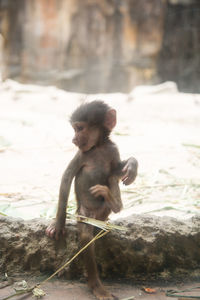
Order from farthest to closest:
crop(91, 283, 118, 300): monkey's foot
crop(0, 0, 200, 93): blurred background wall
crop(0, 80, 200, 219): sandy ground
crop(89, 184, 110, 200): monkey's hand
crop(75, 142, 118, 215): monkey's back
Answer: crop(0, 0, 200, 93): blurred background wall, crop(0, 80, 200, 219): sandy ground, crop(75, 142, 118, 215): monkey's back, crop(89, 184, 110, 200): monkey's hand, crop(91, 283, 118, 300): monkey's foot

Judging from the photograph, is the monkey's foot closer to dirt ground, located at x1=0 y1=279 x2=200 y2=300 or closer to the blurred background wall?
dirt ground, located at x1=0 y1=279 x2=200 y2=300

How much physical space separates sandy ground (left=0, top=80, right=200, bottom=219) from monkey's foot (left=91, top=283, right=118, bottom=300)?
124 cm

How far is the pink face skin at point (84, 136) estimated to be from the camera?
10.1 ft

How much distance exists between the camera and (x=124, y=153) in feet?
19.1

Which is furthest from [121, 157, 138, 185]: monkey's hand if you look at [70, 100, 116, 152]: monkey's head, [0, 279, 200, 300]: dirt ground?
[0, 279, 200, 300]: dirt ground

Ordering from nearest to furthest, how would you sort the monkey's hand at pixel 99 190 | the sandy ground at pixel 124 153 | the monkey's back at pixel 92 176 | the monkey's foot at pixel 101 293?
1. the monkey's foot at pixel 101 293
2. the monkey's hand at pixel 99 190
3. the monkey's back at pixel 92 176
4. the sandy ground at pixel 124 153

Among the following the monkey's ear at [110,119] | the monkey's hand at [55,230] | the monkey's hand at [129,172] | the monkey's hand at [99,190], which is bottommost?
the monkey's hand at [55,230]

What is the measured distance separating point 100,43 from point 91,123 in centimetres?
1392

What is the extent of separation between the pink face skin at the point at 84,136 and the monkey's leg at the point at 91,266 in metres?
0.61

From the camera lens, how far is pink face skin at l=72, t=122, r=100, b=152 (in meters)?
3.08

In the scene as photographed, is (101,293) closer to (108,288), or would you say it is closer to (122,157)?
(108,288)

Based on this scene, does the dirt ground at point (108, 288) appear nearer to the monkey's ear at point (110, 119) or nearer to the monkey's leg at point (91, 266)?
the monkey's leg at point (91, 266)

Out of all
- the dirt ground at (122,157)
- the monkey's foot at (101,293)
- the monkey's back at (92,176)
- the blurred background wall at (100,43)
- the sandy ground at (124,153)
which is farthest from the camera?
the blurred background wall at (100,43)

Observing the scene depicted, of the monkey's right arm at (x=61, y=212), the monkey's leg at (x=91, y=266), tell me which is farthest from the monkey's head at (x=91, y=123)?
the monkey's leg at (x=91, y=266)
